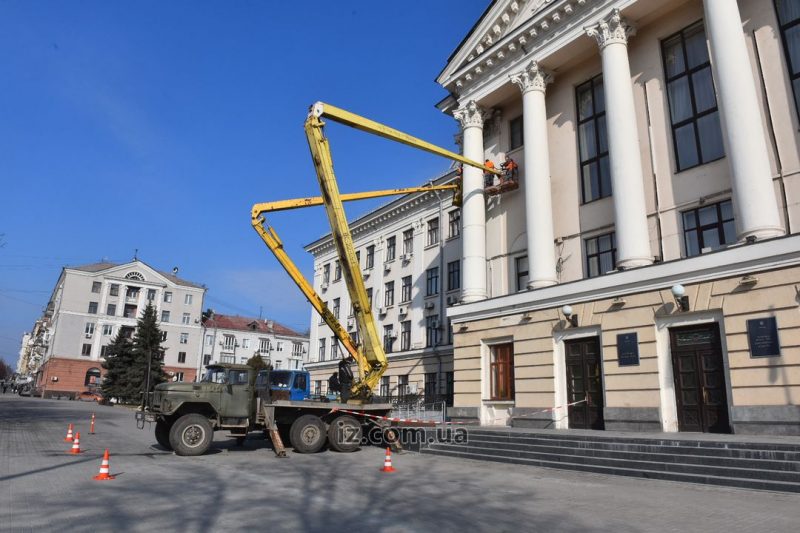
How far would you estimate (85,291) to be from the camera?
234ft

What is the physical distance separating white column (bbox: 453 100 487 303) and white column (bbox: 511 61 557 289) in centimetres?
245

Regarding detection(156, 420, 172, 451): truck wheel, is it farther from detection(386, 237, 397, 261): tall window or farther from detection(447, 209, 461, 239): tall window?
detection(386, 237, 397, 261): tall window

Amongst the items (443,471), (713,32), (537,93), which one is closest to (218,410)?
(443,471)

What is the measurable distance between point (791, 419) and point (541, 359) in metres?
7.50

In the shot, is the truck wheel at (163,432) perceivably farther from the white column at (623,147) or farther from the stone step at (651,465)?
the white column at (623,147)

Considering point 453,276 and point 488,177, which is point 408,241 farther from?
point 488,177

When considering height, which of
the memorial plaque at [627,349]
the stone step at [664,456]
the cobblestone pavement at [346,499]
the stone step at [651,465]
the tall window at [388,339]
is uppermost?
the tall window at [388,339]

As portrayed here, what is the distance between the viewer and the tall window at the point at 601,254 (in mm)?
18891

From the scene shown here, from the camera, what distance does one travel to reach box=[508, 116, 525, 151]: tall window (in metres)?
23.7

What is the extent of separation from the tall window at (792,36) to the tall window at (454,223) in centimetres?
1984

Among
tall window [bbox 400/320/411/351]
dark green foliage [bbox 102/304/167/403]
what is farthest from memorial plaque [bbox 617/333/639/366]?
dark green foliage [bbox 102/304/167/403]

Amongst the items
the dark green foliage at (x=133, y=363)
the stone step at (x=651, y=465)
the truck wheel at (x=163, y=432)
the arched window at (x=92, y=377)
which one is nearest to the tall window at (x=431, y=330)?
the stone step at (x=651, y=465)

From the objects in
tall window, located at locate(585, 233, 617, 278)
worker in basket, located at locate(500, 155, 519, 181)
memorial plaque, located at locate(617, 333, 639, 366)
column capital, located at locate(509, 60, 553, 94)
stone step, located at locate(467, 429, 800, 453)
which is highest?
column capital, located at locate(509, 60, 553, 94)

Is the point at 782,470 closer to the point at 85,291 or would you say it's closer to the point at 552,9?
the point at 552,9
